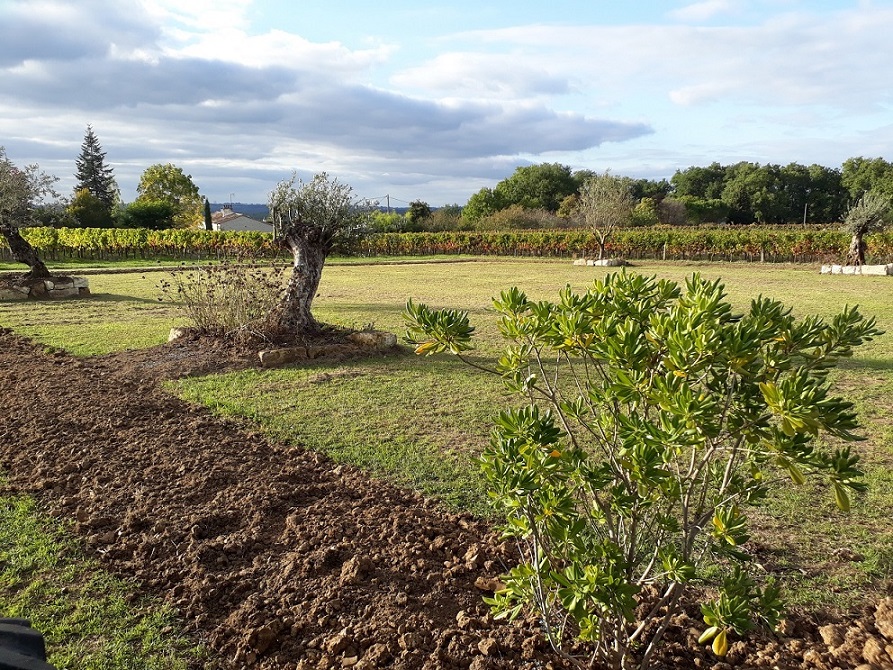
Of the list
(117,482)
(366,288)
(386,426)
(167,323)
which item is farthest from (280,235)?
(366,288)

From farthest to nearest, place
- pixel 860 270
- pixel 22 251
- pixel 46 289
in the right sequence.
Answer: pixel 860 270 → pixel 22 251 → pixel 46 289

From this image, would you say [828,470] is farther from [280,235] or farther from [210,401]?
[280,235]

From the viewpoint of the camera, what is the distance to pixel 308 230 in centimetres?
995

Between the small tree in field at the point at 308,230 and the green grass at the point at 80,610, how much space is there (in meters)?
6.05

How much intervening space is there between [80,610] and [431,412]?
3.79 metres

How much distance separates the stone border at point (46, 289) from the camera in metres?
16.9

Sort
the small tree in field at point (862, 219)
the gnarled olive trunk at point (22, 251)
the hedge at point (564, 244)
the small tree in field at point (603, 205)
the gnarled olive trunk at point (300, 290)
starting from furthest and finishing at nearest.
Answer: the hedge at point (564, 244) < the small tree in field at point (603, 205) < the small tree in field at point (862, 219) < the gnarled olive trunk at point (22, 251) < the gnarled olive trunk at point (300, 290)

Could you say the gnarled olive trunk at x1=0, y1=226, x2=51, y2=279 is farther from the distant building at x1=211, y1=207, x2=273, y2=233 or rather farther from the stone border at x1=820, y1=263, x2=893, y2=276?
the distant building at x1=211, y1=207, x2=273, y2=233

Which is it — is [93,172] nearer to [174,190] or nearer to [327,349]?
[174,190]

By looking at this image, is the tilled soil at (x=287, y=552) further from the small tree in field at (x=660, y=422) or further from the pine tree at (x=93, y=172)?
the pine tree at (x=93, y=172)

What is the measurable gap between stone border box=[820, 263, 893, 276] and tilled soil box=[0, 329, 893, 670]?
26.8m

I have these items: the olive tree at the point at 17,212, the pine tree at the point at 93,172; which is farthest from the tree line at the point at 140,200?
the olive tree at the point at 17,212

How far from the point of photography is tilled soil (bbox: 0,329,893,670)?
2.54 meters

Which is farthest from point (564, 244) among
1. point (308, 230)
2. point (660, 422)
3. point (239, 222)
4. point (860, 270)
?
point (239, 222)
